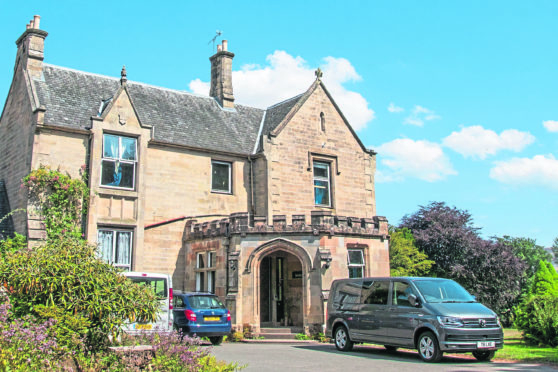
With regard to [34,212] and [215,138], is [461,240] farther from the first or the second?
[34,212]

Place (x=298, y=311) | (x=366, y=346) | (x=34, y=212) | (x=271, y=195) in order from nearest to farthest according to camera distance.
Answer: (x=366, y=346)
(x=34, y=212)
(x=298, y=311)
(x=271, y=195)

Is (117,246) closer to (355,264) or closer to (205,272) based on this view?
(205,272)

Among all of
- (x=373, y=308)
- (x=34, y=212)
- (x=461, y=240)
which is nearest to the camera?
→ (x=373, y=308)

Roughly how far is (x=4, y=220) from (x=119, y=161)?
15.7 ft

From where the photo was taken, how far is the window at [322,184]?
83.3ft

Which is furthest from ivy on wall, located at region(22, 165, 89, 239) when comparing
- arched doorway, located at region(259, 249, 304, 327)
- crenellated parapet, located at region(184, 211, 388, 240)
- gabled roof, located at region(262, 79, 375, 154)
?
gabled roof, located at region(262, 79, 375, 154)

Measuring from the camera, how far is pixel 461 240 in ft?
115


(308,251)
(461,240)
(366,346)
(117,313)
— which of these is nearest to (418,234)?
(461,240)

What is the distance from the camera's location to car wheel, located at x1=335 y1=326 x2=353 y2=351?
15.5m

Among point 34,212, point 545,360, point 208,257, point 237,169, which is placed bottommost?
point 545,360

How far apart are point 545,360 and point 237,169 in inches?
582

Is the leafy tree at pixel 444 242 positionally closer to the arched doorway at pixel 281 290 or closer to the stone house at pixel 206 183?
the stone house at pixel 206 183

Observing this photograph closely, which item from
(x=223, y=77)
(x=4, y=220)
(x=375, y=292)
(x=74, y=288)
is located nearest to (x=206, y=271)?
(x=4, y=220)

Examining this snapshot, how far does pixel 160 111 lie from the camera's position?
2448 cm
